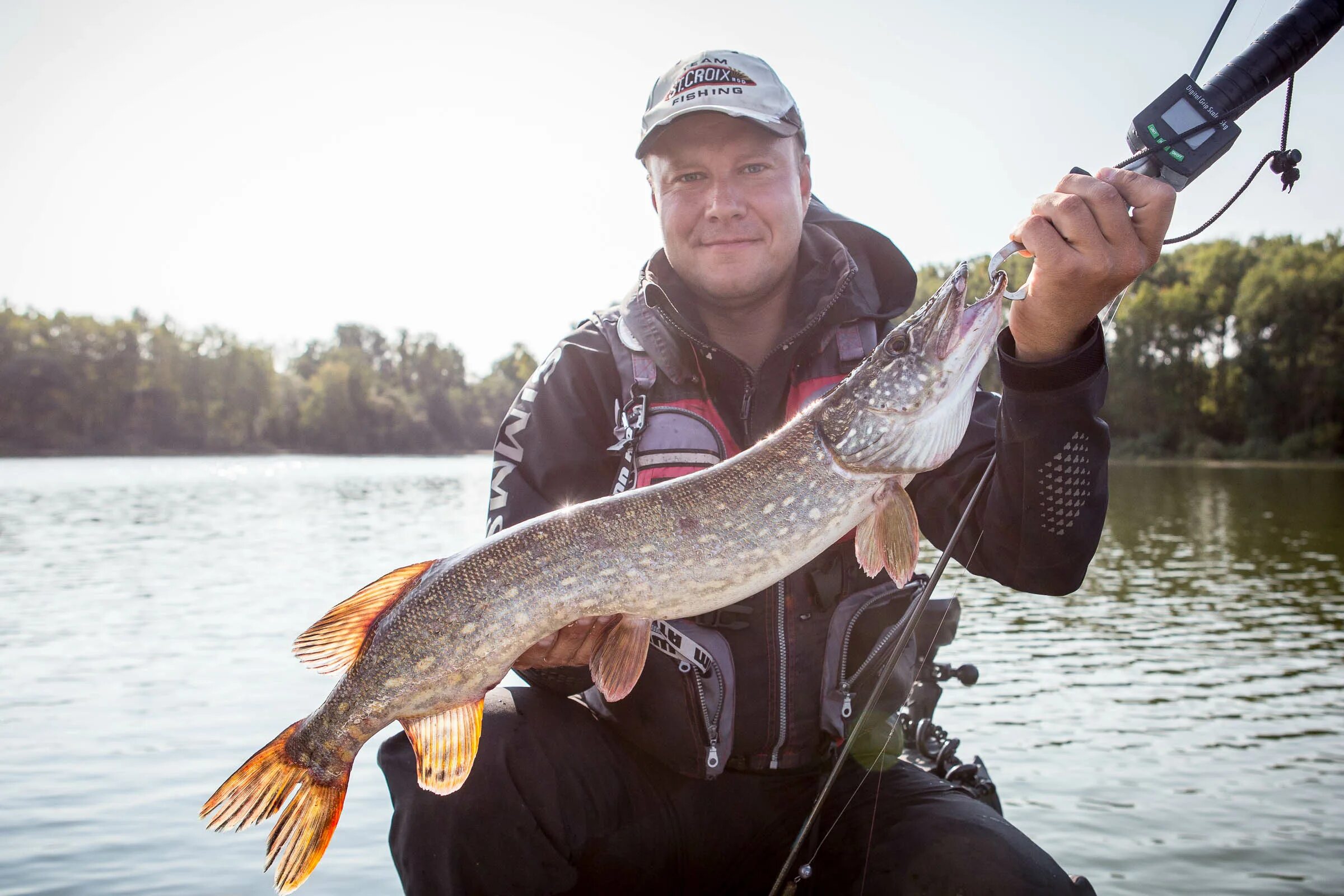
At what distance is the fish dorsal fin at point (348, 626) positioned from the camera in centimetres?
245

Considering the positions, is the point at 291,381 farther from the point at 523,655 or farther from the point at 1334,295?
the point at 523,655

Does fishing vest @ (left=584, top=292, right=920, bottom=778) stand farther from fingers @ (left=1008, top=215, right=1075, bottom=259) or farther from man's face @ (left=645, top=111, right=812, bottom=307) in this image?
fingers @ (left=1008, top=215, right=1075, bottom=259)

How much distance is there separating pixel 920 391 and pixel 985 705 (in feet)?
18.8

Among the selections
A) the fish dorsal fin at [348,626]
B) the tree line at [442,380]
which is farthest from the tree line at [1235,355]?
the fish dorsal fin at [348,626]

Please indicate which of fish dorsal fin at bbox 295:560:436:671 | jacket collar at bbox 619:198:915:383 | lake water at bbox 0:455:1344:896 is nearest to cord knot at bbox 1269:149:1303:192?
jacket collar at bbox 619:198:915:383

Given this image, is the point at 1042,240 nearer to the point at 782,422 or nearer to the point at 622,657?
the point at 782,422

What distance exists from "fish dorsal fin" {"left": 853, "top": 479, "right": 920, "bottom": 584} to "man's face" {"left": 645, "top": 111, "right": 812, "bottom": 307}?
3.52ft

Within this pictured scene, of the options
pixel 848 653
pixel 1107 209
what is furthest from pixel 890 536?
pixel 1107 209

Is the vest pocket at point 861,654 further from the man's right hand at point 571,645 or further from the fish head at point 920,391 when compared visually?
the man's right hand at point 571,645

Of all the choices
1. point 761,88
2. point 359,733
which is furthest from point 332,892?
point 761,88

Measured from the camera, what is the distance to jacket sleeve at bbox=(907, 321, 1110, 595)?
7.70ft

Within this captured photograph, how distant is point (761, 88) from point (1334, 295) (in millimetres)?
51974

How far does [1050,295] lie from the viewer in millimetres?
2213

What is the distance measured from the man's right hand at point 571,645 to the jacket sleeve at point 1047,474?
107 cm
